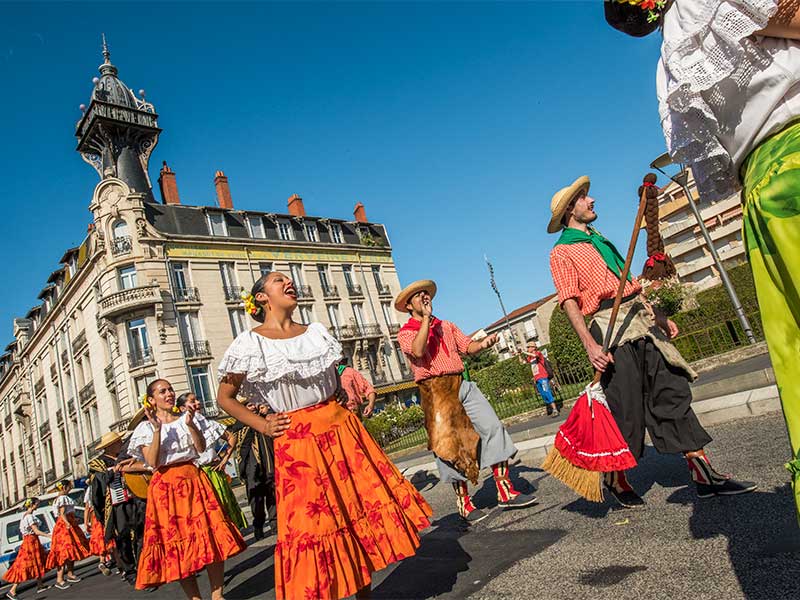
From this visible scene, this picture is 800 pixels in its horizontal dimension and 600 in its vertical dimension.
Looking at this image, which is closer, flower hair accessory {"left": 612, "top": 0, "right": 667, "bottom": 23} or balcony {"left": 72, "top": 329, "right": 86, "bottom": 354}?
flower hair accessory {"left": 612, "top": 0, "right": 667, "bottom": 23}

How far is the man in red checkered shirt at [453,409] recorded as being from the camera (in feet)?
16.6

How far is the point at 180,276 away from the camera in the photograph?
32625 millimetres

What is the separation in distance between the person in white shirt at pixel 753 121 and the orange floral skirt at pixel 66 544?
12.5 metres

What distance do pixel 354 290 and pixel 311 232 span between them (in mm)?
5308

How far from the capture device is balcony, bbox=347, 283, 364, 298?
4044cm

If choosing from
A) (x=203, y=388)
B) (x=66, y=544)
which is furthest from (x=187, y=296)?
(x=66, y=544)

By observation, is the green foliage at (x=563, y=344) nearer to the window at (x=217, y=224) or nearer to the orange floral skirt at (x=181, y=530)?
the orange floral skirt at (x=181, y=530)

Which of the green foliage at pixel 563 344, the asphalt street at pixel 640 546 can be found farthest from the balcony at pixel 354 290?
the asphalt street at pixel 640 546

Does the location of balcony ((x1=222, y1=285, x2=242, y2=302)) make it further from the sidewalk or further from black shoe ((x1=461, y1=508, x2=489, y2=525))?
black shoe ((x1=461, y1=508, x2=489, y2=525))

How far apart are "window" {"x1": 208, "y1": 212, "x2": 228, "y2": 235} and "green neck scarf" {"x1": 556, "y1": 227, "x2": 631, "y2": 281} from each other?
112 feet

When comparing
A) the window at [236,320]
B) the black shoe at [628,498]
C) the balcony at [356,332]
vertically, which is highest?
the window at [236,320]

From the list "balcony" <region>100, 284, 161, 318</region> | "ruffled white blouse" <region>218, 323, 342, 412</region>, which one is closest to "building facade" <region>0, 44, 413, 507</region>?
"balcony" <region>100, 284, 161, 318</region>

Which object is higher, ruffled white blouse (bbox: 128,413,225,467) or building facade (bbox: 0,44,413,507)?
building facade (bbox: 0,44,413,507)

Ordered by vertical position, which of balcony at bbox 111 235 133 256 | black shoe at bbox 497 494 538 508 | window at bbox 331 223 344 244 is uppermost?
window at bbox 331 223 344 244
